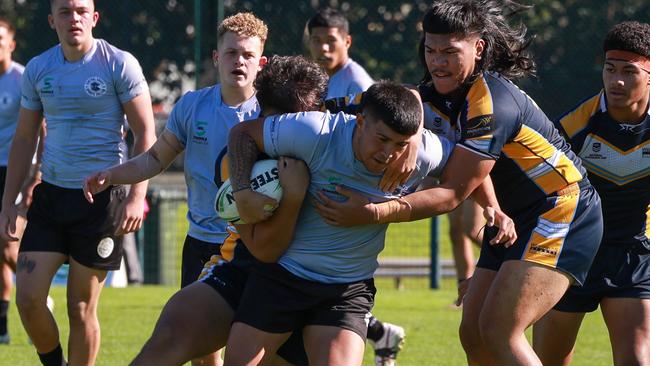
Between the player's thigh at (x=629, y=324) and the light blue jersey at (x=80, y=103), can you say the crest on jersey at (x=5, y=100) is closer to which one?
the light blue jersey at (x=80, y=103)

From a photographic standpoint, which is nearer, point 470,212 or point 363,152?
point 363,152

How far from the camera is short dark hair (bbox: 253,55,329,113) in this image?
457 centimetres

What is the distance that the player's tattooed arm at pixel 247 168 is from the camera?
4332 mm

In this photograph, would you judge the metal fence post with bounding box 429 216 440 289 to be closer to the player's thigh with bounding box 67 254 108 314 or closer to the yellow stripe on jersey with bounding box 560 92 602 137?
the player's thigh with bounding box 67 254 108 314

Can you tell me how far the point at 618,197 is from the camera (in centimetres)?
551

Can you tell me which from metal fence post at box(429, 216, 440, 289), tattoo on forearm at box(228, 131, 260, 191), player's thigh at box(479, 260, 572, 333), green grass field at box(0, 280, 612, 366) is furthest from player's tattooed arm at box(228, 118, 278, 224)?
metal fence post at box(429, 216, 440, 289)

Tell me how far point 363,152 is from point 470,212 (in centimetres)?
568

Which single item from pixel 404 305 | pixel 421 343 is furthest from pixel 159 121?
pixel 421 343

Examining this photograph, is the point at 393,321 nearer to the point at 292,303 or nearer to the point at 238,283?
the point at 238,283

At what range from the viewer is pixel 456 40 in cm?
487

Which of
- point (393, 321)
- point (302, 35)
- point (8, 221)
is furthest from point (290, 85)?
point (302, 35)

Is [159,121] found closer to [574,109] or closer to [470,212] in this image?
[470,212]

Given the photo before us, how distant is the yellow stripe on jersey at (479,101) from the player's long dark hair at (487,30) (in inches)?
10.3

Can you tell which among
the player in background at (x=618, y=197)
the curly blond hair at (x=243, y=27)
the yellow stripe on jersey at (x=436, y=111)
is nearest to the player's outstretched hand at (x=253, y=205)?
the yellow stripe on jersey at (x=436, y=111)
